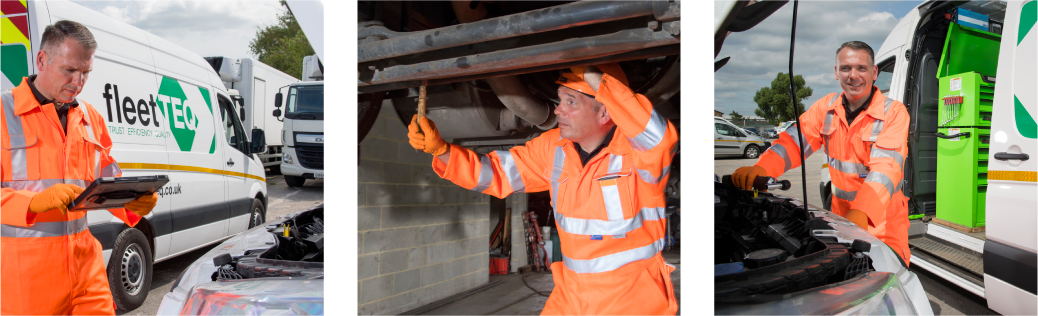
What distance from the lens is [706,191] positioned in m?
0.93

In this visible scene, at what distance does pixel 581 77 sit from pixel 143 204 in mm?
1519

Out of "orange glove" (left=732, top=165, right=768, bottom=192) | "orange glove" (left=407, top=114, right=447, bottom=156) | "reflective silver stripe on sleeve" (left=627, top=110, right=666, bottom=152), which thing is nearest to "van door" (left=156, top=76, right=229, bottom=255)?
"orange glove" (left=407, top=114, right=447, bottom=156)

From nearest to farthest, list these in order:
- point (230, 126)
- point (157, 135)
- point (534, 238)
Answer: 1. point (157, 135)
2. point (230, 126)
3. point (534, 238)

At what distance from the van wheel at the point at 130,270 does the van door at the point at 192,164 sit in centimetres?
10

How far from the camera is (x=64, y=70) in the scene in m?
1.37

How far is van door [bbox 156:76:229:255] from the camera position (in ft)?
5.60

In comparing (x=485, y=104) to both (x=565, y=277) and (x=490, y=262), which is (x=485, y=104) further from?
(x=490, y=262)

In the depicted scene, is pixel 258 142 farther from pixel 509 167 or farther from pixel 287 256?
pixel 509 167

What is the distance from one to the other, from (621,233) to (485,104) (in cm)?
74

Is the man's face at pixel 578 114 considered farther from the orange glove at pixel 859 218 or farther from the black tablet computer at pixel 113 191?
the black tablet computer at pixel 113 191

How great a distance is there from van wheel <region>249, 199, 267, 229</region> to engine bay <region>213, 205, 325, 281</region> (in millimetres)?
281

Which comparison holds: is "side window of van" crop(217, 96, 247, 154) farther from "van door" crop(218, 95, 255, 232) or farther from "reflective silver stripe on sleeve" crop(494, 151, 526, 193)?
"reflective silver stripe on sleeve" crop(494, 151, 526, 193)

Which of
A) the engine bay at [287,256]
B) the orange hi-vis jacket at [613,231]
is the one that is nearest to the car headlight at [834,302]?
the orange hi-vis jacket at [613,231]

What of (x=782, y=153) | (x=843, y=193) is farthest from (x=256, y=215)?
(x=843, y=193)
